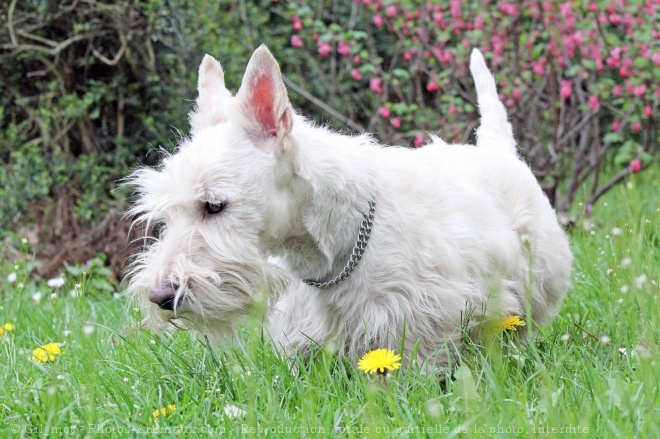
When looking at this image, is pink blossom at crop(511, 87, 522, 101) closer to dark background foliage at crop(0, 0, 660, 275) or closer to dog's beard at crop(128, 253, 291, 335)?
dark background foliage at crop(0, 0, 660, 275)

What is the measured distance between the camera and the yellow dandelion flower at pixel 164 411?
223cm

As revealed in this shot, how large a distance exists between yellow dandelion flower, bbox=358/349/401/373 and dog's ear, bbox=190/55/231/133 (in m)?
1.01

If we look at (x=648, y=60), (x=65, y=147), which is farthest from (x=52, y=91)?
(x=648, y=60)

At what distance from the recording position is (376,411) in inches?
84.6

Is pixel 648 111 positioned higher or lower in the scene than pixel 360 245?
lower

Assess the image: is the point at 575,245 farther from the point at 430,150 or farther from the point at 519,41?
the point at 519,41

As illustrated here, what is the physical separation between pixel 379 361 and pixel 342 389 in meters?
0.15

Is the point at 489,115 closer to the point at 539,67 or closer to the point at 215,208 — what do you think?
the point at 215,208

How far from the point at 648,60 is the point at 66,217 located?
425 centimetres

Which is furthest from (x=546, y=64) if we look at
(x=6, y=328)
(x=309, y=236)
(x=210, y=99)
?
(x=6, y=328)

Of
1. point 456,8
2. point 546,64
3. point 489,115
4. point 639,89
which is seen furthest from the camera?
point 546,64

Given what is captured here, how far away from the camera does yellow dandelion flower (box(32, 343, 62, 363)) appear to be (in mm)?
2873

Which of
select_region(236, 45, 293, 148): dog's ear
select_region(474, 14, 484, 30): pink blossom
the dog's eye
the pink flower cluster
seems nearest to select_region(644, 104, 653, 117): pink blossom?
the pink flower cluster

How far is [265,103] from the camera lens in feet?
8.66
